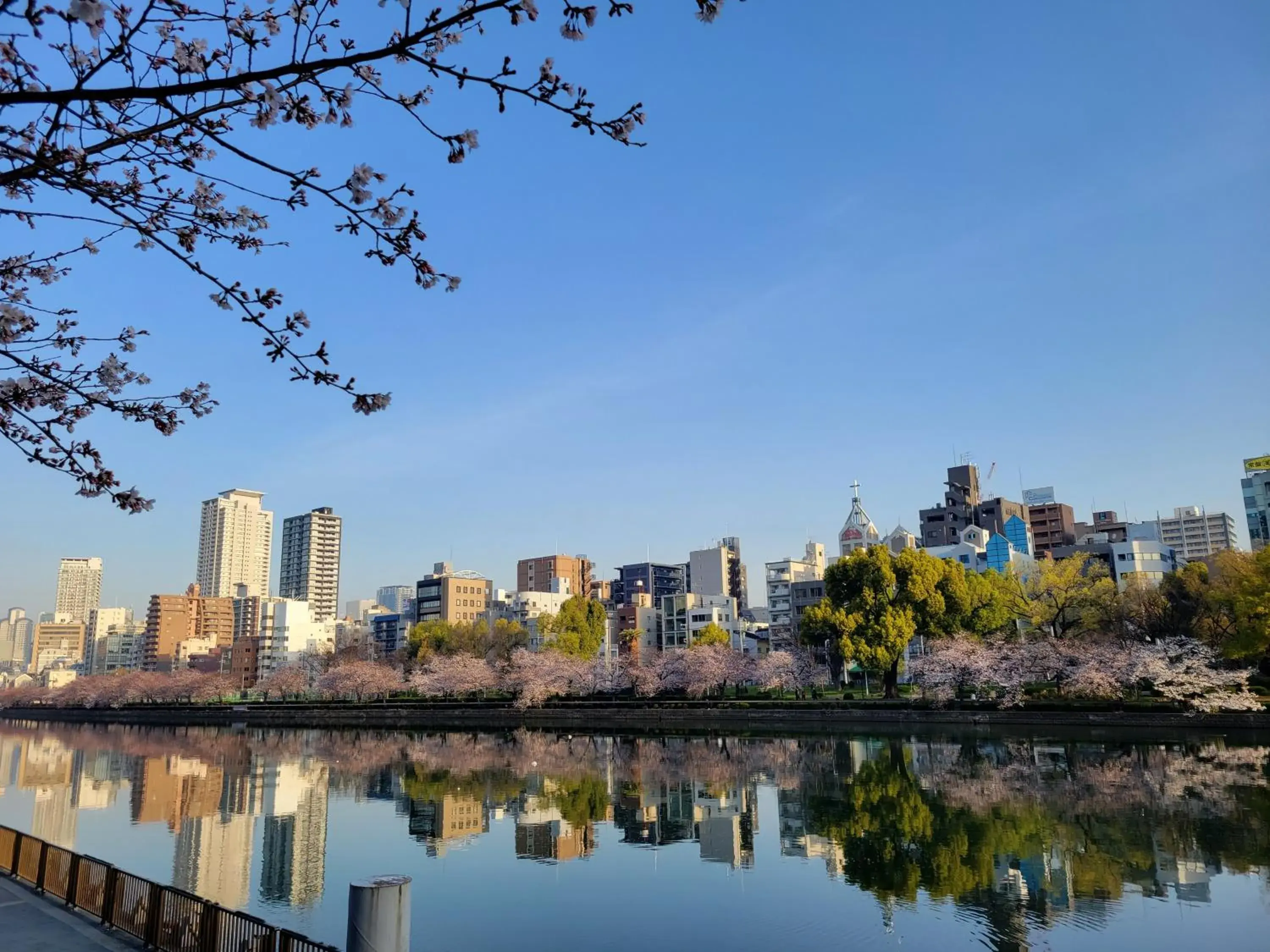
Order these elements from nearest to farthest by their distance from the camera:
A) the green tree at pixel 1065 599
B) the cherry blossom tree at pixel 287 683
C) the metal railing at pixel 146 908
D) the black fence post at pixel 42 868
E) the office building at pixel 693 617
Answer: the metal railing at pixel 146 908
the black fence post at pixel 42 868
the green tree at pixel 1065 599
the cherry blossom tree at pixel 287 683
the office building at pixel 693 617

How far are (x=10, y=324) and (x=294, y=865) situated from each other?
16.2 metres

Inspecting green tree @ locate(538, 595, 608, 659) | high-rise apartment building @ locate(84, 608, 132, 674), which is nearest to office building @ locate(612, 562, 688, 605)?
green tree @ locate(538, 595, 608, 659)

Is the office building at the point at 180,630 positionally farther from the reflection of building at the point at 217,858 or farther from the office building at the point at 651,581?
the reflection of building at the point at 217,858

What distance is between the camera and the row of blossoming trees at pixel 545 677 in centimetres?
6372

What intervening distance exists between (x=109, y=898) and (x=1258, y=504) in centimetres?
10095

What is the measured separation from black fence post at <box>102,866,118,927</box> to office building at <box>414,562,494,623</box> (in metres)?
111

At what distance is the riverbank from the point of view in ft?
134

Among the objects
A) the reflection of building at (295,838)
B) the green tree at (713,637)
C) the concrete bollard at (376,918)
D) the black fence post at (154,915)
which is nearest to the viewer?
the concrete bollard at (376,918)

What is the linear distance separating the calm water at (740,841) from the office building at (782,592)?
49880 millimetres

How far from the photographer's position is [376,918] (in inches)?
296

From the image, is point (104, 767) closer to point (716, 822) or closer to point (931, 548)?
point (716, 822)

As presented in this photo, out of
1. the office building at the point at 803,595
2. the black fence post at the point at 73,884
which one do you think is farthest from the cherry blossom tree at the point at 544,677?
the black fence post at the point at 73,884

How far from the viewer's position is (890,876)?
16312 millimetres

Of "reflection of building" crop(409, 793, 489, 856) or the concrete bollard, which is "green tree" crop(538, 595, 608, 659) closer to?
"reflection of building" crop(409, 793, 489, 856)
